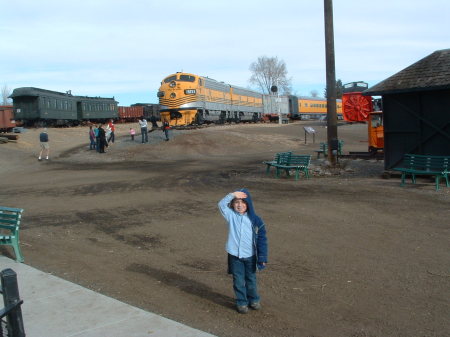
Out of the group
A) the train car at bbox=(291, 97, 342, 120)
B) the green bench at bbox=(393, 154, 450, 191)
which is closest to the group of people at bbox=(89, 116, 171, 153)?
the green bench at bbox=(393, 154, 450, 191)

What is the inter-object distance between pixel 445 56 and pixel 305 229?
9048 mm

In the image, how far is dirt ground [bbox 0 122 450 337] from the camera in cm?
544

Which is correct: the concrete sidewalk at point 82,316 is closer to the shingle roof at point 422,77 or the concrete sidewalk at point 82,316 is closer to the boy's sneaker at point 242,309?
the boy's sneaker at point 242,309

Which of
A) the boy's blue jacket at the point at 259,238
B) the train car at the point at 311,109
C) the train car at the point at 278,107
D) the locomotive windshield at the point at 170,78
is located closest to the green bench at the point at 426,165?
the boy's blue jacket at the point at 259,238

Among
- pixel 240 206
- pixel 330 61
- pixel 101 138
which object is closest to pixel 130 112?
pixel 101 138

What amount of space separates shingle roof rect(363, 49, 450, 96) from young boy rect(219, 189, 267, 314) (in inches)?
416

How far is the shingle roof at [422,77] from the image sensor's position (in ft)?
46.8

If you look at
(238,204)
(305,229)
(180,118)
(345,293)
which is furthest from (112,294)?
(180,118)

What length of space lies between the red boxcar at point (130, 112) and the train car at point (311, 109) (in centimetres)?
1975

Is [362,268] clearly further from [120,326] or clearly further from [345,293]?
[120,326]

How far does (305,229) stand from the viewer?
9.32m

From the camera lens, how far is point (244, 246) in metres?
5.50

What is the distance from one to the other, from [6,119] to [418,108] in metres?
33.5

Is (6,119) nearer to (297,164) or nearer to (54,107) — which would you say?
(54,107)
